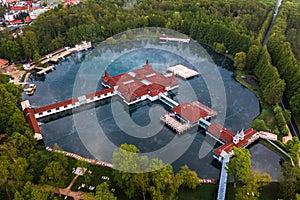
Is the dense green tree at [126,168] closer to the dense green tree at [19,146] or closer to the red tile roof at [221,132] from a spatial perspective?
the dense green tree at [19,146]

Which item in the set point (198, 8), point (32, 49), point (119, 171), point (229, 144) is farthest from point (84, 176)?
point (198, 8)

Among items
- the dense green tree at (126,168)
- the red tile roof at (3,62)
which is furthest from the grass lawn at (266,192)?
the red tile roof at (3,62)

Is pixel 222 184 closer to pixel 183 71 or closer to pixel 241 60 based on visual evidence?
pixel 183 71

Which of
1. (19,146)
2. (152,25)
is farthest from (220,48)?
(19,146)

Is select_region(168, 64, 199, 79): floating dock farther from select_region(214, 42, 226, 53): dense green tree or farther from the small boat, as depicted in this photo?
the small boat

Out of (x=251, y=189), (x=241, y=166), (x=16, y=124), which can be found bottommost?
(x=16, y=124)

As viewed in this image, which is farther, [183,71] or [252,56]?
[183,71]

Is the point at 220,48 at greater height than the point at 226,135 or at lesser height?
lesser
